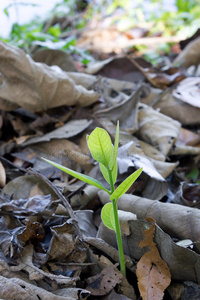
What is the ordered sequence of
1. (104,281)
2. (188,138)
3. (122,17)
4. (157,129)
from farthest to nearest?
(122,17) → (188,138) → (157,129) → (104,281)

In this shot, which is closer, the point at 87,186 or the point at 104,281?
the point at 104,281

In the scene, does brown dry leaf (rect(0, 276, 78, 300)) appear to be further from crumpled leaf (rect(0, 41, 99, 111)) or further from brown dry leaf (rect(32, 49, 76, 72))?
brown dry leaf (rect(32, 49, 76, 72))

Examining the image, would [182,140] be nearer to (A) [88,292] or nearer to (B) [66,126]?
(B) [66,126]

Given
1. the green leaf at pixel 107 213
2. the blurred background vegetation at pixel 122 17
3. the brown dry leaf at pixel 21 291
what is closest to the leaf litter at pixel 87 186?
the brown dry leaf at pixel 21 291

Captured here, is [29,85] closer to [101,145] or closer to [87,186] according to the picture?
[87,186]

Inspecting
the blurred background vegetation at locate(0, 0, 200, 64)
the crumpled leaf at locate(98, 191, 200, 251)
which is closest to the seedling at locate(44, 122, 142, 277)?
the crumpled leaf at locate(98, 191, 200, 251)

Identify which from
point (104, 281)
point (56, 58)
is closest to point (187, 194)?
point (104, 281)

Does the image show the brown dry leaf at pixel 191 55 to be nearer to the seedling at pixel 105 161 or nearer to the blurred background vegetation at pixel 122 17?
the blurred background vegetation at pixel 122 17
